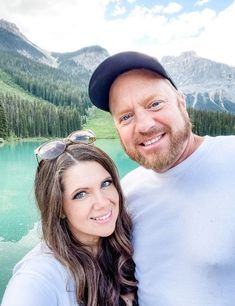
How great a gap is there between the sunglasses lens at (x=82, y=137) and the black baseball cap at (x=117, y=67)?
496mm

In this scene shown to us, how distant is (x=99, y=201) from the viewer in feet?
10.5

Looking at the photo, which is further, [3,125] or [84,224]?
[3,125]

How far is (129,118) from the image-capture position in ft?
10.4

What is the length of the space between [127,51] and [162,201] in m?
1.22

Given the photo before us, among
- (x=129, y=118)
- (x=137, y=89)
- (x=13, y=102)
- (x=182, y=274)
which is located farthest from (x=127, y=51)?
(x=13, y=102)

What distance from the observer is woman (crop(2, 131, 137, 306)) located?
9.84 feet

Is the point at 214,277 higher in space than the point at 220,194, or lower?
lower

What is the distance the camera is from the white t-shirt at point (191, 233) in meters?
2.61

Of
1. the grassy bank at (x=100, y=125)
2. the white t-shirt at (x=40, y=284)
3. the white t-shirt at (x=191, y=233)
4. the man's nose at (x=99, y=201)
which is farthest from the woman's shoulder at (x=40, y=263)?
the grassy bank at (x=100, y=125)

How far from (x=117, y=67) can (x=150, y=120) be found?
513 millimetres

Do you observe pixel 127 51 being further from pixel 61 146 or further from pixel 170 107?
pixel 61 146

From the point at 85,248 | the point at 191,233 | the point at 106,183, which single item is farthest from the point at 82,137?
the point at 191,233

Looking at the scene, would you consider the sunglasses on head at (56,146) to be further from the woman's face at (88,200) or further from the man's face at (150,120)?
the man's face at (150,120)

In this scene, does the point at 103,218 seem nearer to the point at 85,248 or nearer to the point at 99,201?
the point at 99,201
